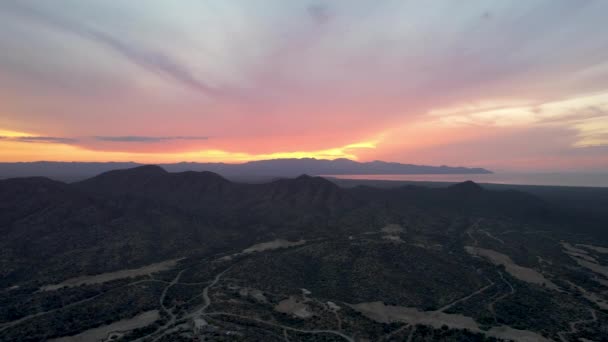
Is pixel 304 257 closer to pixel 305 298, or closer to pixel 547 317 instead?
pixel 305 298

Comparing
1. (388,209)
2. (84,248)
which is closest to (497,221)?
(388,209)

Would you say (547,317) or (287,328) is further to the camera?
(547,317)

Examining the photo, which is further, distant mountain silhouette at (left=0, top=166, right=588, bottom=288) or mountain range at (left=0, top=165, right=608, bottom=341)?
distant mountain silhouette at (left=0, top=166, right=588, bottom=288)

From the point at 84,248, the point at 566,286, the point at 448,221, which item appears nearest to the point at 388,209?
the point at 448,221

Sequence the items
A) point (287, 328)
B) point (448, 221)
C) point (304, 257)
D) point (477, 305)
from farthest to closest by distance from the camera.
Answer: point (448, 221), point (304, 257), point (477, 305), point (287, 328)

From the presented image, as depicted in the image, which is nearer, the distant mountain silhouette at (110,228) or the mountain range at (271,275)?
the mountain range at (271,275)

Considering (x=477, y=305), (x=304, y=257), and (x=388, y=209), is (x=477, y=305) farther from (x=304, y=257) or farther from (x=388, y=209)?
(x=388, y=209)

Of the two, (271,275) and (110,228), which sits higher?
(110,228)

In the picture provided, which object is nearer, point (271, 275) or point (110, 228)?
point (271, 275)

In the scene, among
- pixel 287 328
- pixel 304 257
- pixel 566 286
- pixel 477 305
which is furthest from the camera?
pixel 304 257
